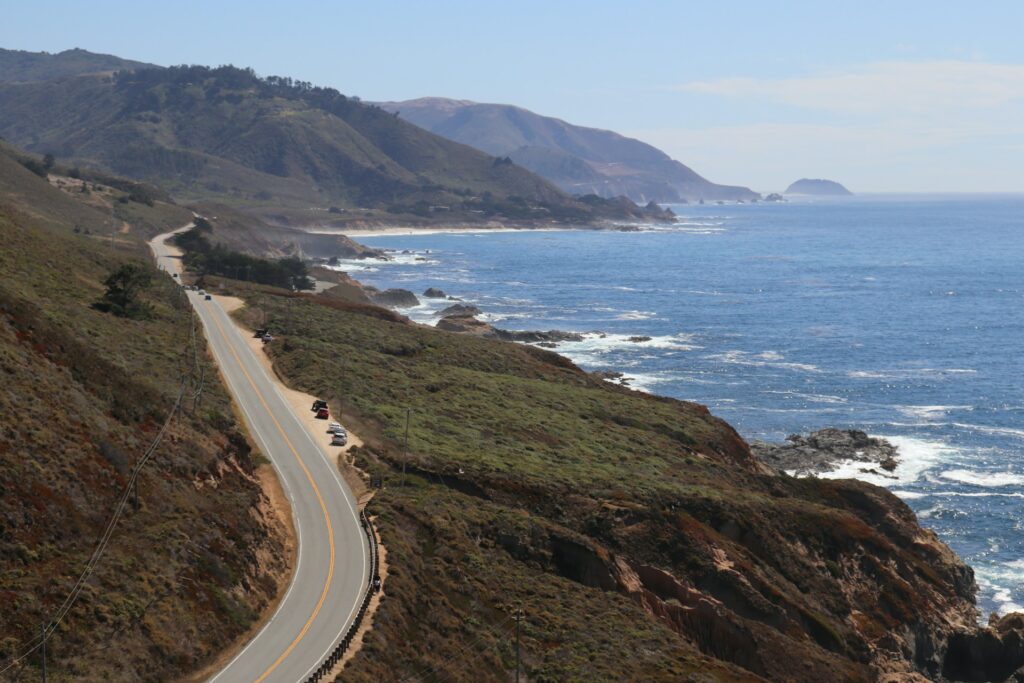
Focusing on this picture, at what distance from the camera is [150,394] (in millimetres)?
45531

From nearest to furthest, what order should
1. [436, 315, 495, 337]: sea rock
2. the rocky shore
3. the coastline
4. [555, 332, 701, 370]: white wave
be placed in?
the rocky shore, the coastline, [555, 332, 701, 370]: white wave, [436, 315, 495, 337]: sea rock

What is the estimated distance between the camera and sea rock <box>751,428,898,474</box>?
74438mm

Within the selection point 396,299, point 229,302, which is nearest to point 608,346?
point 396,299

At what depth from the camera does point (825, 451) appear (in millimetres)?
77688

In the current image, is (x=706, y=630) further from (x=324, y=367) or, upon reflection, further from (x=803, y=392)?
(x=803, y=392)

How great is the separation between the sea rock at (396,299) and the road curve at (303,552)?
80678 mm

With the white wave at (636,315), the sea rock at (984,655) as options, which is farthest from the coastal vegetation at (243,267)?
the sea rock at (984,655)

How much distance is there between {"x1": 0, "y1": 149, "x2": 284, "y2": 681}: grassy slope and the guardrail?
10.6ft

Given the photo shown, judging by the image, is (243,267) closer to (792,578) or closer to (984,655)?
(792,578)

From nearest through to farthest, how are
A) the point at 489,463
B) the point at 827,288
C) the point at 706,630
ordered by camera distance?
the point at 706,630 < the point at 489,463 < the point at 827,288

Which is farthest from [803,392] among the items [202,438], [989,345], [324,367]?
[202,438]

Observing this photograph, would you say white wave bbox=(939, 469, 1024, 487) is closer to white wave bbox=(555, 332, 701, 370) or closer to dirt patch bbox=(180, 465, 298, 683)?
white wave bbox=(555, 332, 701, 370)

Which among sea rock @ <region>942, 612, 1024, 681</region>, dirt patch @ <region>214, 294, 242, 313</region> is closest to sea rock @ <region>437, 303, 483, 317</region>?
dirt patch @ <region>214, 294, 242, 313</region>

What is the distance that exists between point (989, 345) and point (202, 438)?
106 meters
